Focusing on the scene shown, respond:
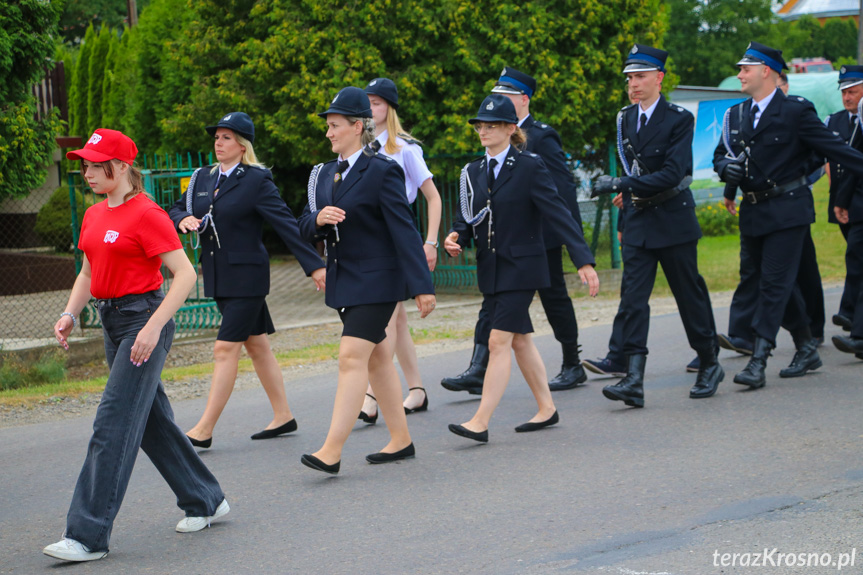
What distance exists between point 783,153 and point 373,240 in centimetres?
340

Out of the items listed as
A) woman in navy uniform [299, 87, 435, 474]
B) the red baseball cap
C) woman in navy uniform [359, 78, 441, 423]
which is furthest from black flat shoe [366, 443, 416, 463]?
the red baseball cap

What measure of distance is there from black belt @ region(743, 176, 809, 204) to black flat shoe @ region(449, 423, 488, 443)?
9.17 ft

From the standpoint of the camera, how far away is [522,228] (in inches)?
247

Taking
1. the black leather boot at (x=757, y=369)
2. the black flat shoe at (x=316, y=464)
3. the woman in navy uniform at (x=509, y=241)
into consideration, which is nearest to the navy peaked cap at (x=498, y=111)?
the woman in navy uniform at (x=509, y=241)

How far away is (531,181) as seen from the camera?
6223 millimetres

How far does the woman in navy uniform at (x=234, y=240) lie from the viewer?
6.13m

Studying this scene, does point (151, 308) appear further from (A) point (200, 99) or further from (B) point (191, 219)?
(A) point (200, 99)

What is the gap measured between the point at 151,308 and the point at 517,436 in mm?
2653

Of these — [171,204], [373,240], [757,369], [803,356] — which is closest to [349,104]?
[373,240]

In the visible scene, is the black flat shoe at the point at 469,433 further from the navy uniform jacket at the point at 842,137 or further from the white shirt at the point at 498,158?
the navy uniform jacket at the point at 842,137

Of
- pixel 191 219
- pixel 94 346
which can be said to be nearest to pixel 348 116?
pixel 191 219

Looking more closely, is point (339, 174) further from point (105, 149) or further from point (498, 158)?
point (105, 149)

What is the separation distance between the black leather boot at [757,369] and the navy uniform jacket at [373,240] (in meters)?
2.93

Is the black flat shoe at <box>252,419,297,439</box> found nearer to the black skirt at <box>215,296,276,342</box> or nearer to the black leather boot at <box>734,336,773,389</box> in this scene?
the black skirt at <box>215,296,276,342</box>
